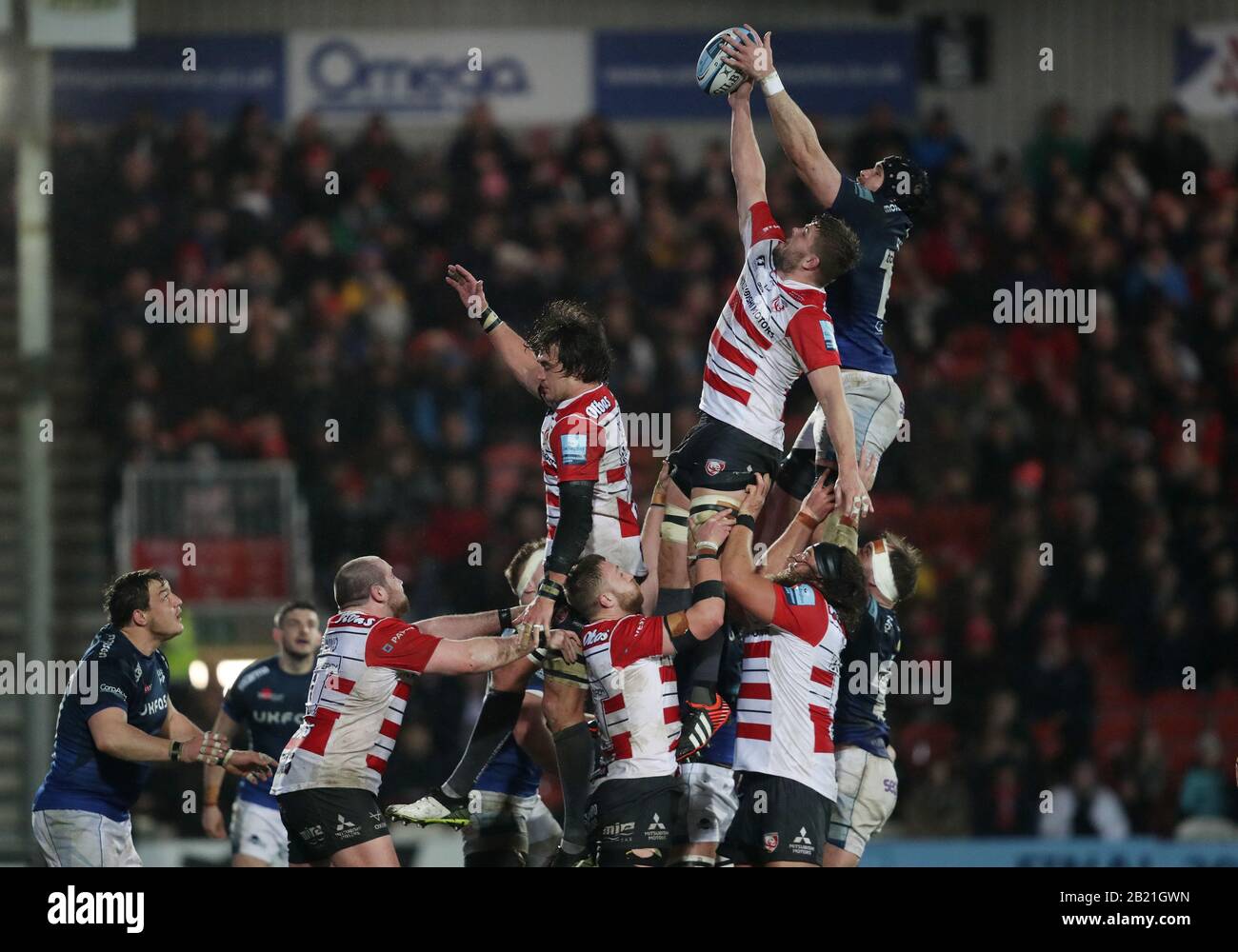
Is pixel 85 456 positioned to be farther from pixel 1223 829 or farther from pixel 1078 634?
pixel 1223 829

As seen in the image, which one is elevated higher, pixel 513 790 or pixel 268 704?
pixel 268 704

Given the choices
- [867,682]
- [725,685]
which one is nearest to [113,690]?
[725,685]

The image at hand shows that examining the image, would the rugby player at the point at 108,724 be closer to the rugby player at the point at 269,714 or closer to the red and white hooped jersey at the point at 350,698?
the red and white hooped jersey at the point at 350,698

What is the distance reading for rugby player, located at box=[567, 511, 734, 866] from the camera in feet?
26.6

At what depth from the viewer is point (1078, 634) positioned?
53.3ft

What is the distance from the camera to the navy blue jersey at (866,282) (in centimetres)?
919

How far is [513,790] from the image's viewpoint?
Answer: 932 centimetres

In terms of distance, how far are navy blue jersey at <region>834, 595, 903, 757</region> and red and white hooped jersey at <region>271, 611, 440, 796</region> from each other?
225 centimetres

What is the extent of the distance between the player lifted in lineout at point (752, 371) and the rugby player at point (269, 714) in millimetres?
2858

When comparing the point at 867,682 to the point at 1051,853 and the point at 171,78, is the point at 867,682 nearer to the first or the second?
the point at 1051,853

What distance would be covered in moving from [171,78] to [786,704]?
14.0 meters
